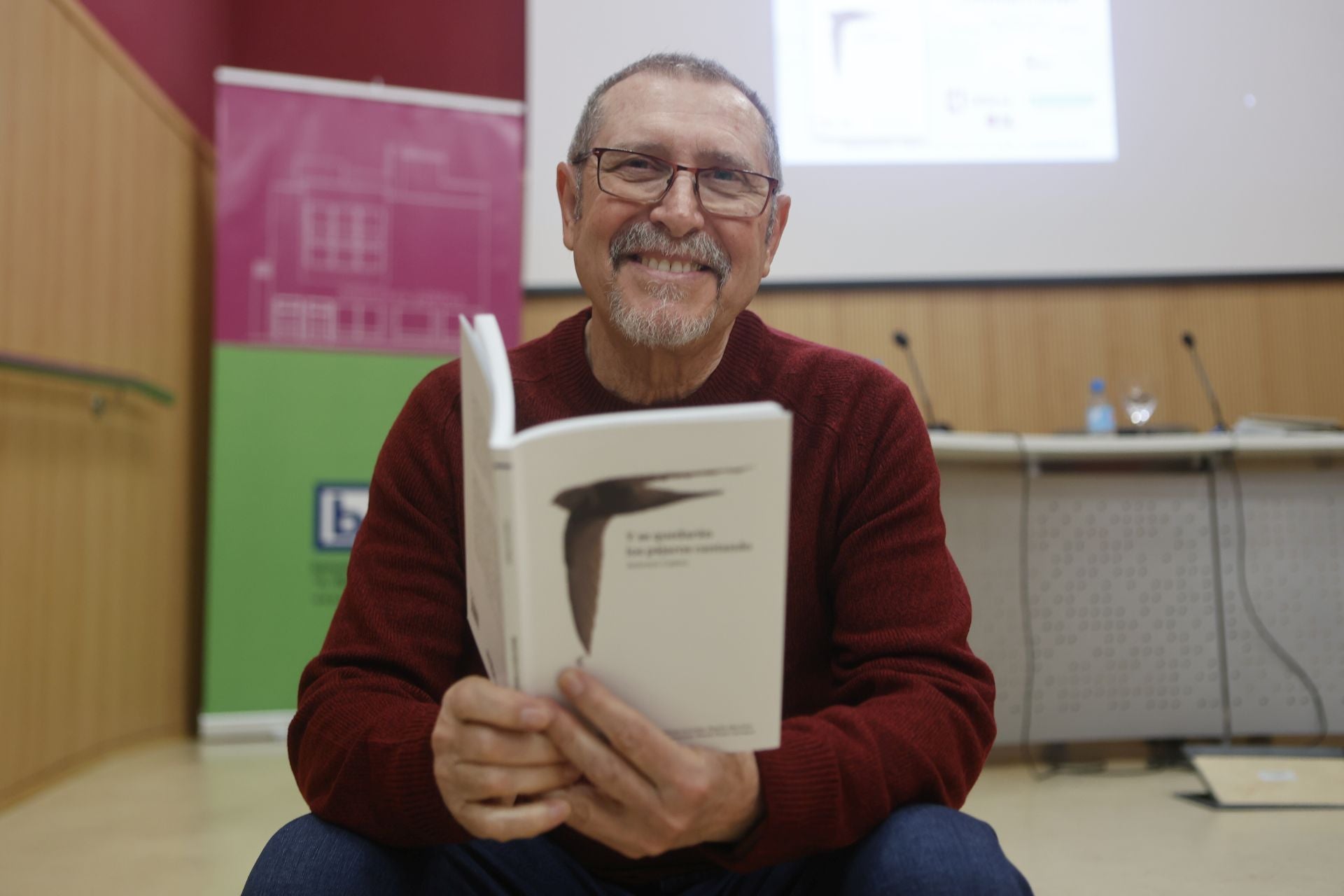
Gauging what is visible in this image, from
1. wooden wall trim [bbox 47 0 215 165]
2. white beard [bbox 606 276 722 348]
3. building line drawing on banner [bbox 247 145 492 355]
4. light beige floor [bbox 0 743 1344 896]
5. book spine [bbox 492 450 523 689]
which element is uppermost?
wooden wall trim [bbox 47 0 215 165]

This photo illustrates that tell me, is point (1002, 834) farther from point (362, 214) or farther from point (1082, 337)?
point (362, 214)

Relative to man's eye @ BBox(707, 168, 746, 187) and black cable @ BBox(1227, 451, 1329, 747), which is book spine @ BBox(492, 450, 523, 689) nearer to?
man's eye @ BBox(707, 168, 746, 187)

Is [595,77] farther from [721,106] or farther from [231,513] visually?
[721,106]

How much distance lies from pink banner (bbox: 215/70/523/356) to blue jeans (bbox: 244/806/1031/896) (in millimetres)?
2296

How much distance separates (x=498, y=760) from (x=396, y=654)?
0.25 m

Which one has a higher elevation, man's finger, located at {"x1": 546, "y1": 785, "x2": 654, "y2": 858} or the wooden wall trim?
the wooden wall trim

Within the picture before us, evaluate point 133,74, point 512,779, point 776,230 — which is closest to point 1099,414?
point 776,230

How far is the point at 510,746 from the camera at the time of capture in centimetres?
65

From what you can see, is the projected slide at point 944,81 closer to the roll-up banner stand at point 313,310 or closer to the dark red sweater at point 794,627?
the roll-up banner stand at point 313,310

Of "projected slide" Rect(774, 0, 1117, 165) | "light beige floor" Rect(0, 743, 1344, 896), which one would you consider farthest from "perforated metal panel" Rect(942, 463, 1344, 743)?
"projected slide" Rect(774, 0, 1117, 165)

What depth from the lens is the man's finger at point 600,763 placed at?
634 millimetres

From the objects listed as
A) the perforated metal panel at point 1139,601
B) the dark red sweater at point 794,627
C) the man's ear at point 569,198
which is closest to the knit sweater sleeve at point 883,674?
the dark red sweater at point 794,627

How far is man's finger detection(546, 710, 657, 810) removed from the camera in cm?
63

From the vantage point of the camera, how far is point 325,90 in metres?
3.02
